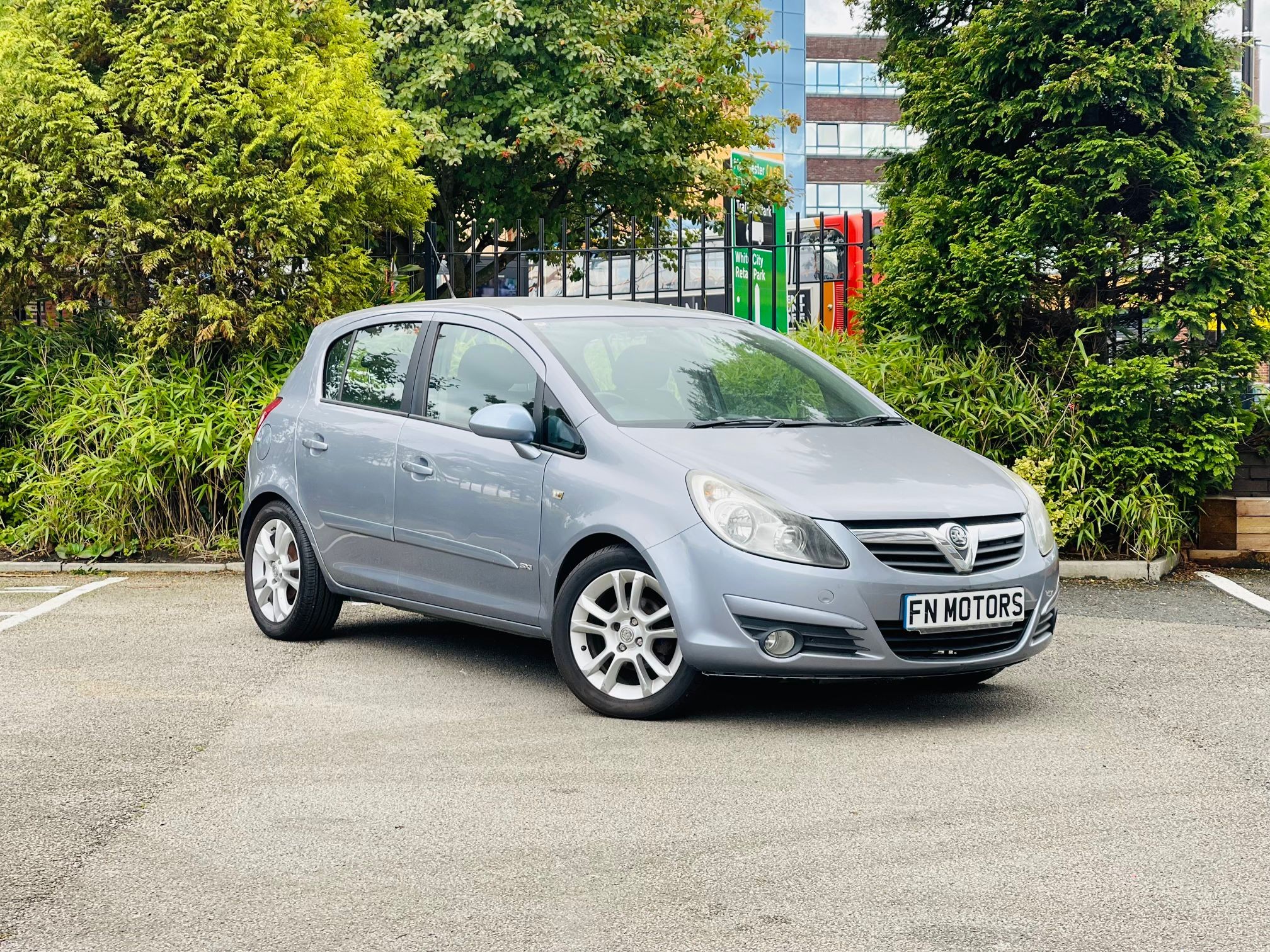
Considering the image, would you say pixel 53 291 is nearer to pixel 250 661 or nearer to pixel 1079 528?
pixel 250 661

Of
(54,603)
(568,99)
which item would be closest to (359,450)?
(54,603)

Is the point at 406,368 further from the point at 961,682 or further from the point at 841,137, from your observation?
the point at 841,137

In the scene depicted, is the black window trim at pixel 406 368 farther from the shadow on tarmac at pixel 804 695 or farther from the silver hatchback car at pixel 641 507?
the shadow on tarmac at pixel 804 695

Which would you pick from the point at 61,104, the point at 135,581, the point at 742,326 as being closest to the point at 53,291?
the point at 61,104

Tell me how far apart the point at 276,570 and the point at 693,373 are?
248 cm

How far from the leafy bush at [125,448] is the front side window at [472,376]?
4.14 metres

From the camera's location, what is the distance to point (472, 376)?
690 centimetres

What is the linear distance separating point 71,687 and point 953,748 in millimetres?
3697

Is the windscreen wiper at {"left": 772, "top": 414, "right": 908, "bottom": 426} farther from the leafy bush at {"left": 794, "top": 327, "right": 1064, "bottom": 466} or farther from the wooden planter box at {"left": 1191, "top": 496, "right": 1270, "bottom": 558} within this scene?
the wooden planter box at {"left": 1191, "top": 496, "right": 1270, "bottom": 558}

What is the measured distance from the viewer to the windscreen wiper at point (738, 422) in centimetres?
631

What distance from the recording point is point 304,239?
11383mm

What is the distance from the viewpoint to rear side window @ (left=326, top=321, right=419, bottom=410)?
23.9 ft

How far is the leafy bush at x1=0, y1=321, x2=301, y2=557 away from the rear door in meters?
3.34

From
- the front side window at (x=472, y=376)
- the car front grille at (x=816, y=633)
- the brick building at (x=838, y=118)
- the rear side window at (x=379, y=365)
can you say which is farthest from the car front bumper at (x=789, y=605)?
the brick building at (x=838, y=118)
